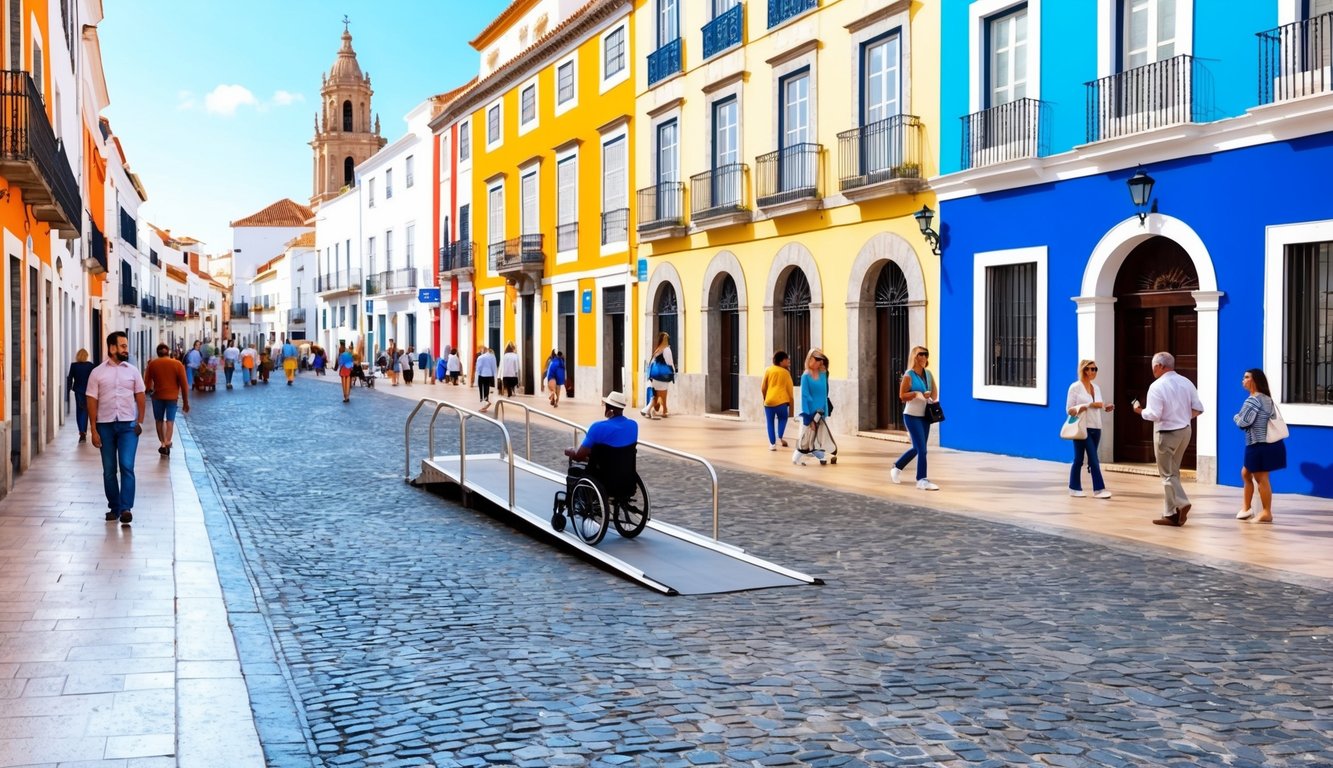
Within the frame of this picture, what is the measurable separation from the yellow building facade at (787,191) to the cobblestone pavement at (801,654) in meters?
9.31

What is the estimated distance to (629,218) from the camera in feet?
94.3

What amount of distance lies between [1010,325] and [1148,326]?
2285 millimetres

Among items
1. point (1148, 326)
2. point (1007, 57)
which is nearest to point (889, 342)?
point (1007, 57)

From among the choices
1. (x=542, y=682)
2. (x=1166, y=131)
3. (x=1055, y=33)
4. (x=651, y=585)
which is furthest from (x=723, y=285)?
(x=542, y=682)

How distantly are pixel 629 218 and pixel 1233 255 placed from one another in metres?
16.9

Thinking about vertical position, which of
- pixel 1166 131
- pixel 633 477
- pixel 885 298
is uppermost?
pixel 1166 131

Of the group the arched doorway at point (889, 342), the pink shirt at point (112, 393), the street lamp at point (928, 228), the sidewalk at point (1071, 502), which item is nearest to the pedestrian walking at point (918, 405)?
the sidewalk at point (1071, 502)

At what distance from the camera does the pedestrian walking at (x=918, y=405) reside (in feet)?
44.9

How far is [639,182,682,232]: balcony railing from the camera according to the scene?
26.2 m

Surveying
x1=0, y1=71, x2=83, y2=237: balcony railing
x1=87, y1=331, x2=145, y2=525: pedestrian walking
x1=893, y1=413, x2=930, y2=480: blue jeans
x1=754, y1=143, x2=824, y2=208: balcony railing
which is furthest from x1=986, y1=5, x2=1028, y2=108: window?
x1=0, y1=71, x2=83, y2=237: balcony railing

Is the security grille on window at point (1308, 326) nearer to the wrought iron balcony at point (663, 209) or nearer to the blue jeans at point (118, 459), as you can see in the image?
the blue jeans at point (118, 459)

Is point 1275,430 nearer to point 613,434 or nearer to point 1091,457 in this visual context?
point 1091,457

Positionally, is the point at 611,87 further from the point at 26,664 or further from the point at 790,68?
the point at 26,664

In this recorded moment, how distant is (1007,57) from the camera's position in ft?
55.5
